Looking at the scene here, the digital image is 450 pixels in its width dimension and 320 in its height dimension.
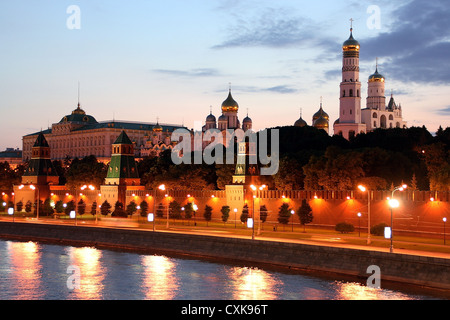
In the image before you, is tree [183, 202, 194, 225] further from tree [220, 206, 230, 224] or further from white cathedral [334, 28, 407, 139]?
white cathedral [334, 28, 407, 139]

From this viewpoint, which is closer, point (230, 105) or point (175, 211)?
point (175, 211)

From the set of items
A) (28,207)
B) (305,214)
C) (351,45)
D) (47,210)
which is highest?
(351,45)

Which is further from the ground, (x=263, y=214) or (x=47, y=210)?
(x=263, y=214)

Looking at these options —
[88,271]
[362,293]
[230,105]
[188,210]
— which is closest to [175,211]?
[188,210]

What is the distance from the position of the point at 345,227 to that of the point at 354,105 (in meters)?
74.8

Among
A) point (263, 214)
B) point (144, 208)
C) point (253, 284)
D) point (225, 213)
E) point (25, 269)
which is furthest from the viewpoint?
point (144, 208)

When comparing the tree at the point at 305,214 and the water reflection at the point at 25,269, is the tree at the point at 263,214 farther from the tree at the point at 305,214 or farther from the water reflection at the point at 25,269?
the water reflection at the point at 25,269

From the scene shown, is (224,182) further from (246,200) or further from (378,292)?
(378,292)

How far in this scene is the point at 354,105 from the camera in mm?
123500

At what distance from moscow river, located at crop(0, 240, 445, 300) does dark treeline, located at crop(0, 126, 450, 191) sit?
748 inches

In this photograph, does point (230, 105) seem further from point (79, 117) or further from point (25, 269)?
point (25, 269)

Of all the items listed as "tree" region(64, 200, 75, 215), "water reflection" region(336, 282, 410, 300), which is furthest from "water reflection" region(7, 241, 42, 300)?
"tree" region(64, 200, 75, 215)

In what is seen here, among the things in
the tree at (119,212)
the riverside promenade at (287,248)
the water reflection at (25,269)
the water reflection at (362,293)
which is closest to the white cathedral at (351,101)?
the tree at (119,212)

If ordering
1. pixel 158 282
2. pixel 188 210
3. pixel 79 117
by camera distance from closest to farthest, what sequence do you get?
pixel 158 282 → pixel 188 210 → pixel 79 117
